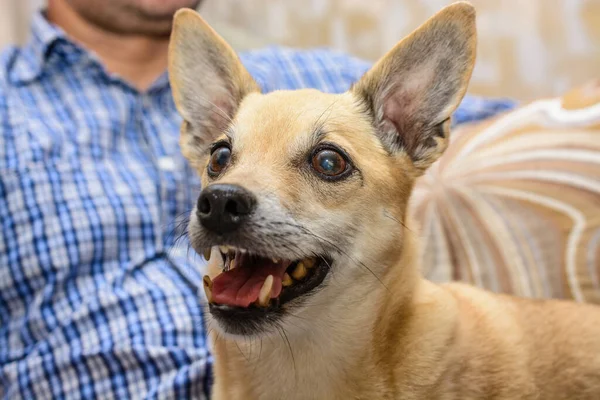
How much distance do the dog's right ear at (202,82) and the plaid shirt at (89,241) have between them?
1.12 ft

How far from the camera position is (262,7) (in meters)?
2.68

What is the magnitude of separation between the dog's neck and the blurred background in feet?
4.13

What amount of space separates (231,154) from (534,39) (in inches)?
55.9

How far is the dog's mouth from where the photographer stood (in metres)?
0.99

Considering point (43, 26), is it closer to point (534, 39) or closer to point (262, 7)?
point (262, 7)

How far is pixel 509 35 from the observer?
2.08 metres

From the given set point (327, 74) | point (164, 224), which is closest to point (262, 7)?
point (327, 74)

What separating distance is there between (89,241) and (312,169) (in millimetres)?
758

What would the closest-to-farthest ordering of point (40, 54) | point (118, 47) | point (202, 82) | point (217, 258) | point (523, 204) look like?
point (217, 258) < point (202, 82) < point (523, 204) < point (40, 54) < point (118, 47)

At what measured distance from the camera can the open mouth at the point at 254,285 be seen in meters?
0.99

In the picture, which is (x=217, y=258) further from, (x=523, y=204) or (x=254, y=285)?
(x=523, y=204)

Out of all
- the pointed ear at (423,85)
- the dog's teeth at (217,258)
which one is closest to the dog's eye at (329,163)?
the pointed ear at (423,85)

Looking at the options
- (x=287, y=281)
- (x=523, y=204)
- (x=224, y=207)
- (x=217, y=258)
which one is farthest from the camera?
(x=523, y=204)

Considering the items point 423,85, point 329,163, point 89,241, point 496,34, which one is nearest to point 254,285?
point 329,163
